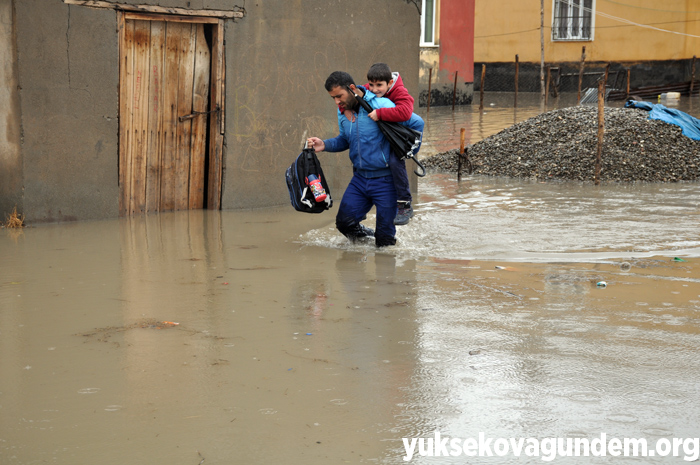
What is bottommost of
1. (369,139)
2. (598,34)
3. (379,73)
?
(369,139)

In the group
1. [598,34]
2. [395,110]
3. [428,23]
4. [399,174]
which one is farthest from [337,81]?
[598,34]

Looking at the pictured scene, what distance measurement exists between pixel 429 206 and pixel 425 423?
6.73m

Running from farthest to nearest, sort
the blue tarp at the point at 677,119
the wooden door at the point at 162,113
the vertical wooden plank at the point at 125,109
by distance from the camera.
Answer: the blue tarp at the point at 677,119 → the wooden door at the point at 162,113 → the vertical wooden plank at the point at 125,109

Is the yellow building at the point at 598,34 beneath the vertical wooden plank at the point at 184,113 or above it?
above

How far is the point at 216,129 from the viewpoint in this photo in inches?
360

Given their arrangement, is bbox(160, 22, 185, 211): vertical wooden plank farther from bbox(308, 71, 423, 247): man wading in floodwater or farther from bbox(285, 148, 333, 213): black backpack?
bbox(308, 71, 423, 247): man wading in floodwater

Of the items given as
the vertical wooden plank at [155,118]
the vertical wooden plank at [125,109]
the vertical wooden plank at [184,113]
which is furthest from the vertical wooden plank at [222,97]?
the vertical wooden plank at [125,109]

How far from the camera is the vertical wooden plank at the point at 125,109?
8.34 metres

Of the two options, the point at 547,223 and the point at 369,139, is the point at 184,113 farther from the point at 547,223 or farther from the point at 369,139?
the point at 547,223

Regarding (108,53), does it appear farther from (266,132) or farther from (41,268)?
(41,268)

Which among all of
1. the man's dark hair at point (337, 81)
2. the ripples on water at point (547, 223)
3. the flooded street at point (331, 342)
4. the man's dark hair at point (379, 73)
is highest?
the man's dark hair at point (379, 73)

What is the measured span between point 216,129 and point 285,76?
111 centimetres

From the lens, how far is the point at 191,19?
8742mm

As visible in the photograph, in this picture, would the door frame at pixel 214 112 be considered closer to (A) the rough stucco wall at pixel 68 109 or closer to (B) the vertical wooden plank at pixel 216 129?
(B) the vertical wooden plank at pixel 216 129
